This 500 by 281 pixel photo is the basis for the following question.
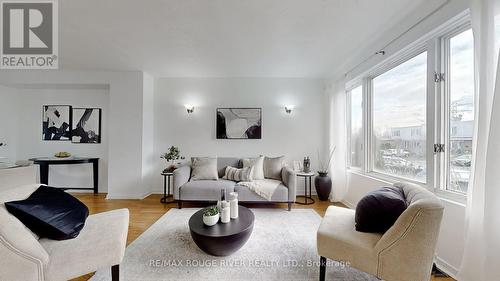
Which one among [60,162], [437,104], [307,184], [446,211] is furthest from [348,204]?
[60,162]

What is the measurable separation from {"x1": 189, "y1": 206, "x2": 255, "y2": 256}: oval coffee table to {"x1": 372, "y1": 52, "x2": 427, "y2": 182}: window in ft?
6.68

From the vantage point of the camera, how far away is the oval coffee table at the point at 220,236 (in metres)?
1.75

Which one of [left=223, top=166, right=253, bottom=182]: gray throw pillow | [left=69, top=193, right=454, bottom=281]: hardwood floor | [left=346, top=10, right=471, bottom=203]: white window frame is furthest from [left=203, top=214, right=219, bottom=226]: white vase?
[left=346, top=10, right=471, bottom=203]: white window frame

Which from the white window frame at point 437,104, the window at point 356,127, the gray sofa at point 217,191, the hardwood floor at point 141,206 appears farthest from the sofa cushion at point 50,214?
the window at point 356,127

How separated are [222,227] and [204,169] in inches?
70.5

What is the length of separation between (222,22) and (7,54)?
3188mm

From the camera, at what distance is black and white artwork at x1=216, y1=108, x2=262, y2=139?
166 inches

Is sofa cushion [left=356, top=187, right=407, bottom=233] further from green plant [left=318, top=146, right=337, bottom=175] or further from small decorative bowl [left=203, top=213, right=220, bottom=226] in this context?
green plant [left=318, top=146, right=337, bottom=175]

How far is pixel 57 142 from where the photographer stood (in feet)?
13.7

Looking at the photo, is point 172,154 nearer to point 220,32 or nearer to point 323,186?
point 220,32

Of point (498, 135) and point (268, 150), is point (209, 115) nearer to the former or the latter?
point (268, 150)

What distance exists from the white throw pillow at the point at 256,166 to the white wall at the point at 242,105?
1.62 feet

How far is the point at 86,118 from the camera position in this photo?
417 cm

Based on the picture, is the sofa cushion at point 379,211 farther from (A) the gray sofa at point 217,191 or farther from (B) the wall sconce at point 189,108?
(B) the wall sconce at point 189,108
